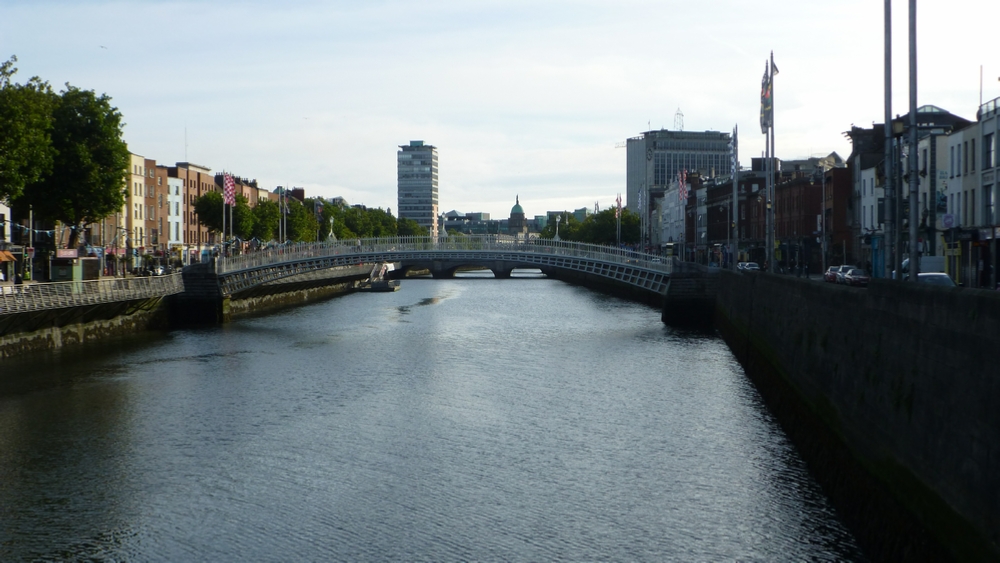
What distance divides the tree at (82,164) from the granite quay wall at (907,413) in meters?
40.8

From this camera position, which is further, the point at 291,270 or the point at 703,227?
the point at 703,227

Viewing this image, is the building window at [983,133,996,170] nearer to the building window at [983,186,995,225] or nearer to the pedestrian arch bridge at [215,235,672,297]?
the building window at [983,186,995,225]

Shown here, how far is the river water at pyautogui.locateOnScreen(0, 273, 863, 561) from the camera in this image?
1756 centimetres

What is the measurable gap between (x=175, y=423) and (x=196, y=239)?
277ft

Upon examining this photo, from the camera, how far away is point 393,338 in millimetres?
52281

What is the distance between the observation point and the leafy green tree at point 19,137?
4209 cm

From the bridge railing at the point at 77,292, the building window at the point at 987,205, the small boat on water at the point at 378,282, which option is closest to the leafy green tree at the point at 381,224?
the small boat on water at the point at 378,282

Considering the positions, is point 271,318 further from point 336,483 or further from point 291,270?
point 336,483

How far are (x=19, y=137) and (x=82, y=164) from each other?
11480 mm

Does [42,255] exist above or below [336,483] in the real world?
above

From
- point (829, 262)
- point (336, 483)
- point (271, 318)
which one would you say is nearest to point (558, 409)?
point (336, 483)

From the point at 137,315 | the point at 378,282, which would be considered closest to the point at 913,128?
the point at 137,315

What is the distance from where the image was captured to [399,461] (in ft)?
76.1

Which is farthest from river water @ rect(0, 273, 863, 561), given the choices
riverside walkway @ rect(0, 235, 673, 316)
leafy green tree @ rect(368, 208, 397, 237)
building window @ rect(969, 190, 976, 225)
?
leafy green tree @ rect(368, 208, 397, 237)
